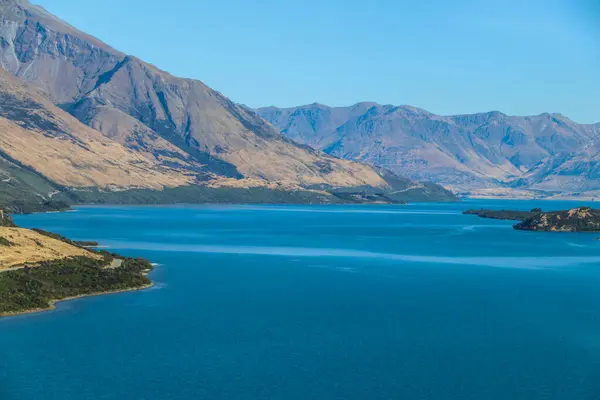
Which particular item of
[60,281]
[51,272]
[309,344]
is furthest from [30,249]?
[309,344]

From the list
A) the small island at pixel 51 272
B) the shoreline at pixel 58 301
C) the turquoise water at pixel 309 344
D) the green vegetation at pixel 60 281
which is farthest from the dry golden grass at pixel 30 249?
the turquoise water at pixel 309 344

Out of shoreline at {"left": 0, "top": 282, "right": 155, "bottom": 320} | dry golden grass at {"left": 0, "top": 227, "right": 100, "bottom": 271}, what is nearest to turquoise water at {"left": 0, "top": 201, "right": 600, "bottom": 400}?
shoreline at {"left": 0, "top": 282, "right": 155, "bottom": 320}

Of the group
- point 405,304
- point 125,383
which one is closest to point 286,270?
point 405,304

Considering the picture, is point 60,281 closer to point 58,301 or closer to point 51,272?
point 51,272

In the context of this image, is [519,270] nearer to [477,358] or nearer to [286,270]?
[286,270]

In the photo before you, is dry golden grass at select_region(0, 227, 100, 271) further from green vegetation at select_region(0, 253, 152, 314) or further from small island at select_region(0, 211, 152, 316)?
green vegetation at select_region(0, 253, 152, 314)

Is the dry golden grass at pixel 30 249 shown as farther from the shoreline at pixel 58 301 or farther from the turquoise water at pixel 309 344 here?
the turquoise water at pixel 309 344

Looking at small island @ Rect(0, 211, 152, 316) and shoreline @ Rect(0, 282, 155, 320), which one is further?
small island @ Rect(0, 211, 152, 316)

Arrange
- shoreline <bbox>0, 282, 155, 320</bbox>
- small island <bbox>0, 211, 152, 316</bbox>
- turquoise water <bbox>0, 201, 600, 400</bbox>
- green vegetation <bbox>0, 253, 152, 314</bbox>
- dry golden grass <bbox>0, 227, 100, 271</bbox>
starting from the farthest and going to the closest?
dry golden grass <bbox>0, 227, 100, 271</bbox>, small island <bbox>0, 211, 152, 316</bbox>, green vegetation <bbox>0, 253, 152, 314</bbox>, shoreline <bbox>0, 282, 155, 320</bbox>, turquoise water <bbox>0, 201, 600, 400</bbox>
